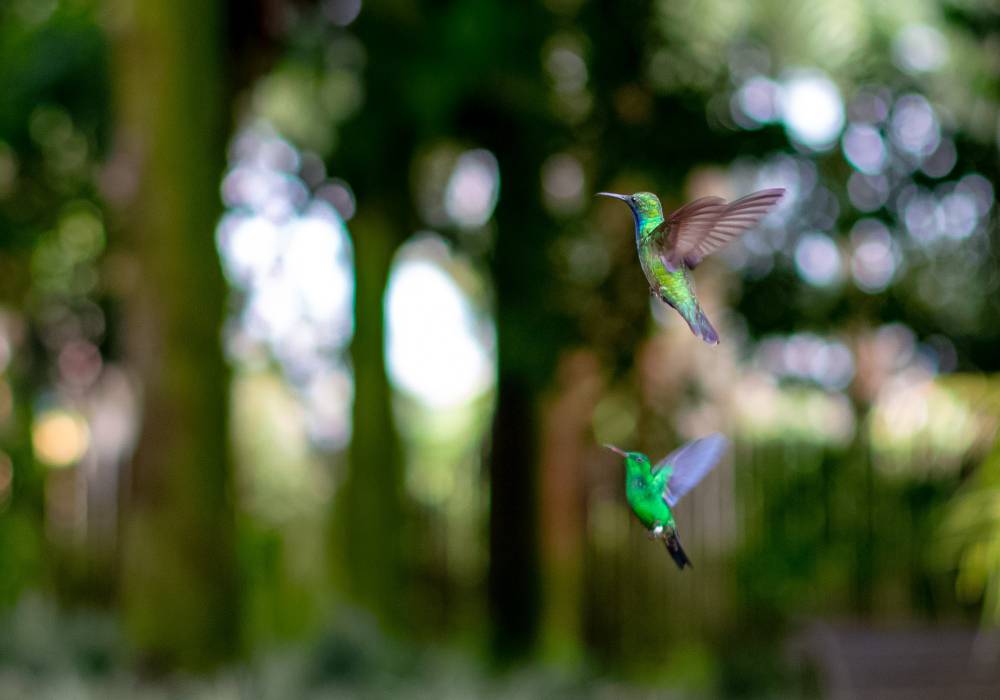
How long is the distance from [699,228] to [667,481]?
127 millimetres

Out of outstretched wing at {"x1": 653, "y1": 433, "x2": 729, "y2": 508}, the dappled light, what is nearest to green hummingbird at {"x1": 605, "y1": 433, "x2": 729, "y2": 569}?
outstretched wing at {"x1": 653, "y1": 433, "x2": 729, "y2": 508}

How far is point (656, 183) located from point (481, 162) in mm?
1911

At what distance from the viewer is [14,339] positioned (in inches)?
431

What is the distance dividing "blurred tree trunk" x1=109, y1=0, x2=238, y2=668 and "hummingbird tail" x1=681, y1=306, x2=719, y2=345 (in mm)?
5299

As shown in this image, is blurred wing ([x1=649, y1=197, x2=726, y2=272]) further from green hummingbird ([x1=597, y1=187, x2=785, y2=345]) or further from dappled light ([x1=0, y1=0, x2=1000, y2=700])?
dappled light ([x1=0, y1=0, x2=1000, y2=700])

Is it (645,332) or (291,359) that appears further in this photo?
(291,359)

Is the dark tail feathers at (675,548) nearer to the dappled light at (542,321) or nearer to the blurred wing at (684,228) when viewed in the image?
the blurred wing at (684,228)

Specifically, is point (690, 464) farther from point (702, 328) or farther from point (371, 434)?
point (371, 434)

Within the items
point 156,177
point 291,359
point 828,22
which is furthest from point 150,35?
point 291,359

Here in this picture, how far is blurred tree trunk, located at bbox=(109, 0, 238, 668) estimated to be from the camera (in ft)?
18.0

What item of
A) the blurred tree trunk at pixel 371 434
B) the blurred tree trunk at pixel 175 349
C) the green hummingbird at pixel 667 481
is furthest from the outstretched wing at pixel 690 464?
the blurred tree trunk at pixel 371 434

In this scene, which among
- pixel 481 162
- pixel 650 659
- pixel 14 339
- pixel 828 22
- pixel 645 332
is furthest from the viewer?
pixel 14 339

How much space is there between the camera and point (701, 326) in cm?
45

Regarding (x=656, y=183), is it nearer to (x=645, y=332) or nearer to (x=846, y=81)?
(x=645, y=332)
